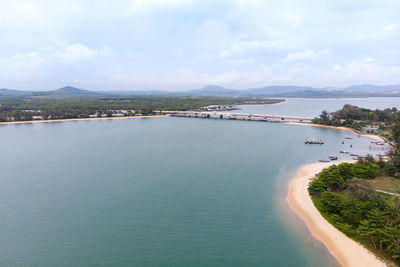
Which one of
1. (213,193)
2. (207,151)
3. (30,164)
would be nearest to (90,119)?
(30,164)

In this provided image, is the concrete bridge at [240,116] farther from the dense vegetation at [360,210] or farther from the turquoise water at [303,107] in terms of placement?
the dense vegetation at [360,210]

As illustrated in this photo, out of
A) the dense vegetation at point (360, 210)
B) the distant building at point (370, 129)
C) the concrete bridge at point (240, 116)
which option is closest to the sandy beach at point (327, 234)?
the dense vegetation at point (360, 210)

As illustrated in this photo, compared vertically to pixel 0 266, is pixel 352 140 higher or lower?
higher

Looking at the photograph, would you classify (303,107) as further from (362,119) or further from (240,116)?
(362,119)

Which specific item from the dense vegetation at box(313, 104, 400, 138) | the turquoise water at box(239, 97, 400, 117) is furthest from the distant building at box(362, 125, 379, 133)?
the turquoise water at box(239, 97, 400, 117)

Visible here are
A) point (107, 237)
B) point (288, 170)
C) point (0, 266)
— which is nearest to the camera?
point (0, 266)

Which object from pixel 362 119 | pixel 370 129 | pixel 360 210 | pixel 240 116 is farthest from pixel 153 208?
pixel 240 116

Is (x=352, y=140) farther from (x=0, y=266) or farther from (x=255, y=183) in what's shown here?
(x=0, y=266)
